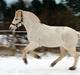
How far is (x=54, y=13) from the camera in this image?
1739 cm

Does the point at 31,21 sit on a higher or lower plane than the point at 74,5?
higher

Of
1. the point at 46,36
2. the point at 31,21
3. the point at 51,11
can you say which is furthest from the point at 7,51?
the point at 51,11

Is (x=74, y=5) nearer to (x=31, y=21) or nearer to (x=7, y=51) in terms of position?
(x=7, y=51)

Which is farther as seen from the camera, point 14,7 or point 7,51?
point 14,7

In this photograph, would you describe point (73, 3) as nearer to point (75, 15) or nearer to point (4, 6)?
point (75, 15)

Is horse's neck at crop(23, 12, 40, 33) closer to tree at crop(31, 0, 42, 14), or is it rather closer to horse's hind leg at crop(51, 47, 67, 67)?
horse's hind leg at crop(51, 47, 67, 67)

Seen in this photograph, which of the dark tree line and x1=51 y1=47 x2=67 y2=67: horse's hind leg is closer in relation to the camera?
x1=51 y1=47 x2=67 y2=67: horse's hind leg

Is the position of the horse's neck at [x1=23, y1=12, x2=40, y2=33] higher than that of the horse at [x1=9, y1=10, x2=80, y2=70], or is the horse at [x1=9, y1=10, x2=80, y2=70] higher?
the horse's neck at [x1=23, y1=12, x2=40, y2=33]

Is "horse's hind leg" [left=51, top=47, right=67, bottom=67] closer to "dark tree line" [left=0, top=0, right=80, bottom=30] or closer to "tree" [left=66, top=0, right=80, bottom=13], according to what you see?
"dark tree line" [left=0, top=0, right=80, bottom=30]

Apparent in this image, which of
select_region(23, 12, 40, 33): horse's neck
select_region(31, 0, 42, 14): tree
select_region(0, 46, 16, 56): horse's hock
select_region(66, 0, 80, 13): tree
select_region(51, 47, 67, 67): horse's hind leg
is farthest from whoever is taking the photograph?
select_region(66, 0, 80, 13): tree

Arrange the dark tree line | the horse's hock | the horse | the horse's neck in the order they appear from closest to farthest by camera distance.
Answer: the horse
the horse's neck
the horse's hock
the dark tree line

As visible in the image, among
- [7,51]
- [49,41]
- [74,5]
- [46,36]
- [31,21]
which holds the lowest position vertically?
[7,51]

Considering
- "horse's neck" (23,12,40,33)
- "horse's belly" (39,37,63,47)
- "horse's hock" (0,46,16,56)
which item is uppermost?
"horse's neck" (23,12,40,33)

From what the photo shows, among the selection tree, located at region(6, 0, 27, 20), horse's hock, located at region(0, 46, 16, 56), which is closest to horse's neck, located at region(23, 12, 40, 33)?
horse's hock, located at region(0, 46, 16, 56)
